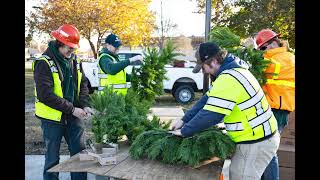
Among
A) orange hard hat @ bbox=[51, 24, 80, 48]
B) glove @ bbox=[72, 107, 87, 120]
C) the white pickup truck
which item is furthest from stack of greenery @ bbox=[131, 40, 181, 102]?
the white pickup truck

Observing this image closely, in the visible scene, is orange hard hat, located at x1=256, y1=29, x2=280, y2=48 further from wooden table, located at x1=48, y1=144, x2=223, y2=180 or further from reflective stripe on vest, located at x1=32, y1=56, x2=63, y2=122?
reflective stripe on vest, located at x1=32, y1=56, x2=63, y2=122

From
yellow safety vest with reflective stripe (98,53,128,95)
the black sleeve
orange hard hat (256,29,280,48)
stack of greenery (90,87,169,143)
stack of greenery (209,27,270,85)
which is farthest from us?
yellow safety vest with reflective stripe (98,53,128,95)

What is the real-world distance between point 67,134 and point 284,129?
270 centimetres

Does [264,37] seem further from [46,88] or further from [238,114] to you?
[46,88]

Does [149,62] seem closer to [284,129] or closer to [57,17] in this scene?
[284,129]

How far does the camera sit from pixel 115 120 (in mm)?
3773

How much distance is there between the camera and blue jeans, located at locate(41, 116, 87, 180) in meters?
4.15

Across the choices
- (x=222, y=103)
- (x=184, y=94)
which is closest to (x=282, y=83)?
(x=222, y=103)

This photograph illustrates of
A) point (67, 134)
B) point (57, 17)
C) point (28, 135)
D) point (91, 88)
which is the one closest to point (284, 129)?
→ point (67, 134)

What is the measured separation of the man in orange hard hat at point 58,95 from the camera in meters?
4.00

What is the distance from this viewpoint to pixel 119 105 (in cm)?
392

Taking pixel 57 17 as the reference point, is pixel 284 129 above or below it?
below

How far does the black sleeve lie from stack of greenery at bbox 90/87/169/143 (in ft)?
1.13

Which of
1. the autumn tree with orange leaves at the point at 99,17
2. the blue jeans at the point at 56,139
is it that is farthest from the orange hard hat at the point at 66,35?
the autumn tree with orange leaves at the point at 99,17
